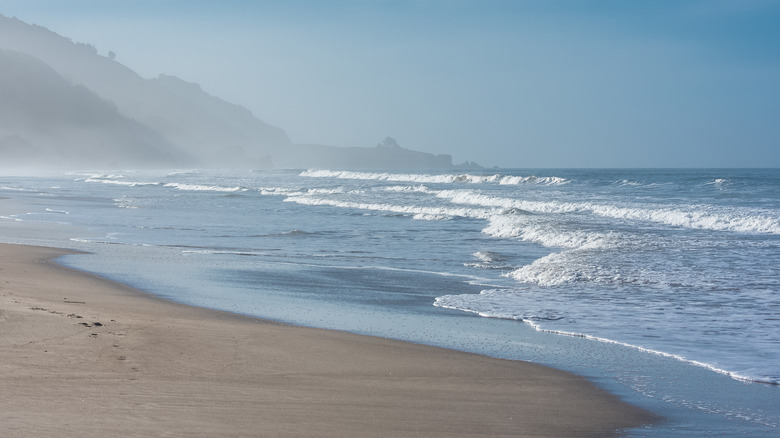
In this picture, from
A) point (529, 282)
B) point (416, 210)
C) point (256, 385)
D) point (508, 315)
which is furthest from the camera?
point (416, 210)

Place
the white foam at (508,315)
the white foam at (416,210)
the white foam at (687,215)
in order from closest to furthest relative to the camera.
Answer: the white foam at (508,315)
the white foam at (687,215)
the white foam at (416,210)

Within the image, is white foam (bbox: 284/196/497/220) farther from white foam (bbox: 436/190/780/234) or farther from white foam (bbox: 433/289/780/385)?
white foam (bbox: 433/289/780/385)

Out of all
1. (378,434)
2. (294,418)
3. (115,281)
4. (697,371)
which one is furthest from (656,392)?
(115,281)

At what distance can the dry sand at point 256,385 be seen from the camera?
14.0 ft

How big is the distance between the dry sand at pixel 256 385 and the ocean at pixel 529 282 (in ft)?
1.79

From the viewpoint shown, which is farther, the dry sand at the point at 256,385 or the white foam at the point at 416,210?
the white foam at the point at 416,210

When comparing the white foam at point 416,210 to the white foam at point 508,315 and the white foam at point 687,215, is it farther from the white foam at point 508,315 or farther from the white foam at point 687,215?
the white foam at point 508,315

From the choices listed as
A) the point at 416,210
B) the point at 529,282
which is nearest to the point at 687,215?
the point at 416,210

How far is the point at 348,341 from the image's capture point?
683cm

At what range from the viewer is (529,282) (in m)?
10.9

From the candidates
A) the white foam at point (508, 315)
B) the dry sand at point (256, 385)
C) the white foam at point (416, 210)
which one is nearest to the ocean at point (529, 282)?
the white foam at point (508, 315)

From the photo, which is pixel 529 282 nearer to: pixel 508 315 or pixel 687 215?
pixel 508 315

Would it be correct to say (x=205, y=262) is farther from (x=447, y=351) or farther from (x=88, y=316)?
(x=447, y=351)

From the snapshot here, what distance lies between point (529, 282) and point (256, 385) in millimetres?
6437
